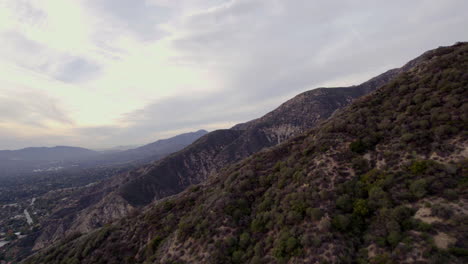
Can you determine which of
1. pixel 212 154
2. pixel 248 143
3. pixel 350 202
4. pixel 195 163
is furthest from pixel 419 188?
pixel 212 154

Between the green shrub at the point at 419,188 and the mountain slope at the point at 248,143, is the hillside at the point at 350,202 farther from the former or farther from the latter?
the mountain slope at the point at 248,143

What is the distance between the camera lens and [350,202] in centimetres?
1527

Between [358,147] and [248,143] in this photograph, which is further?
[248,143]

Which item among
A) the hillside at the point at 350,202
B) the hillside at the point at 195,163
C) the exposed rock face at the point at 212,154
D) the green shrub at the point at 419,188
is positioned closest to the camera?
the hillside at the point at 350,202

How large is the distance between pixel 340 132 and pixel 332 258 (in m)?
15.9

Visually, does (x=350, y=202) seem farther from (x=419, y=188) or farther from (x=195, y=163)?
(x=195, y=163)

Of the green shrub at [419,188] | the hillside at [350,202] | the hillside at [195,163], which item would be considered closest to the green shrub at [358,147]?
the hillside at [350,202]

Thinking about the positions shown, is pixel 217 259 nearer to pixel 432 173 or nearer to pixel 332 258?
pixel 332 258

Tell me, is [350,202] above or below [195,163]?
above

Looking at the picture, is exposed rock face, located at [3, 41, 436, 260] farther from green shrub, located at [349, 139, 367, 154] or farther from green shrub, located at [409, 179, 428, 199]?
green shrub, located at [409, 179, 428, 199]

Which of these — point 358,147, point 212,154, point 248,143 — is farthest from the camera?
point 212,154

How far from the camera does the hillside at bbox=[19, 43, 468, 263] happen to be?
1193 cm

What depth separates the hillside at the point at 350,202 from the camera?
11.9 m

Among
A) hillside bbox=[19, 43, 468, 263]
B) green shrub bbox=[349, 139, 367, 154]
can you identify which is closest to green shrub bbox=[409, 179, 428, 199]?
hillside bbox=[19, 43, 468, 263]
